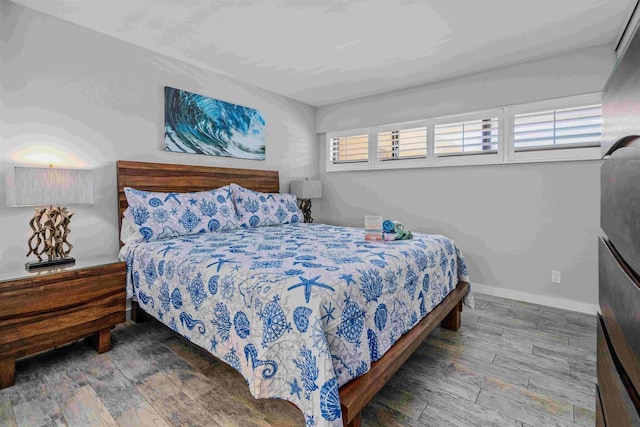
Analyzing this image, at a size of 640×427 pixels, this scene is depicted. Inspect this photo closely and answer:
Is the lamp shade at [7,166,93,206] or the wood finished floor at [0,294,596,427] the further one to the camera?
the lamp shade at [7,166,93,206]

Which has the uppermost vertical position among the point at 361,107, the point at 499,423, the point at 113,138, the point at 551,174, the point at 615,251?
the point at 361,107

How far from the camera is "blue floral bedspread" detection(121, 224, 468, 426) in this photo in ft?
4.27

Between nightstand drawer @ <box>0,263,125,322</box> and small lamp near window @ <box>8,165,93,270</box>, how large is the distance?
9.8 inches

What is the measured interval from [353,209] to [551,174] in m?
2.27

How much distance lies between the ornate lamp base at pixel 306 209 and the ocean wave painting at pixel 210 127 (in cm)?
89

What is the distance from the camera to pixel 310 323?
1.28m

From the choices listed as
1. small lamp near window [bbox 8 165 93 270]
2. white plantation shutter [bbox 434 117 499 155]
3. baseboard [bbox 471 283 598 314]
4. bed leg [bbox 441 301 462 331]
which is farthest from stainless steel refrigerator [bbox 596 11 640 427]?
white plantation shutter [bbox 434 117 499 155]

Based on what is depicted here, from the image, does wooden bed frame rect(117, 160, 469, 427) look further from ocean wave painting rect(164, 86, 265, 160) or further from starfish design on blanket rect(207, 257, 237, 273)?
starfish design on blanket rect(207, 257, 237, 273)

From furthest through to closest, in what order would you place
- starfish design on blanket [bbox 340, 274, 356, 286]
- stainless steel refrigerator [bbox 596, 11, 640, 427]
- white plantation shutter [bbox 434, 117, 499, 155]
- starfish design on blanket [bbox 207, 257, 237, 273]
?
1. white plantation shutter [bbox 434, 117, 499, 155]
2. starfish design on blanket [bbox 207, 257, 237, 273]
3. starfish design on blanket [bbox 340, 274, 356, 286]
4. stainless steel refrigerator [bbox 596, 11, 640, 427]

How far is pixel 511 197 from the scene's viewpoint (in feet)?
11.0

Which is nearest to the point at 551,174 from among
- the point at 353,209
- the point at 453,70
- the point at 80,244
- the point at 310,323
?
the point at 453,70

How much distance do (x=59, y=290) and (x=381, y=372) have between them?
198 centimetres

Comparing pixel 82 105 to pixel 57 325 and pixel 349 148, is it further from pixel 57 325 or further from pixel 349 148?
pixel 349 148

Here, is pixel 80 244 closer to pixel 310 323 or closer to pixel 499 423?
pixel 310 323
